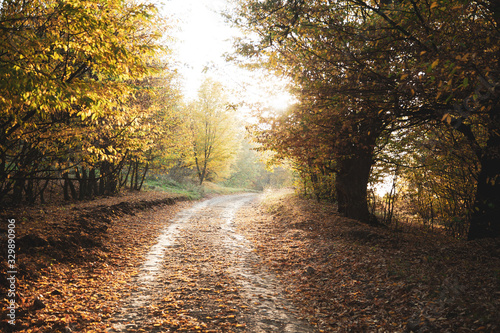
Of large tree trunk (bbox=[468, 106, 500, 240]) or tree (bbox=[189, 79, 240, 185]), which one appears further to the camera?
tree (bbox=[189, 79, 240, 185])

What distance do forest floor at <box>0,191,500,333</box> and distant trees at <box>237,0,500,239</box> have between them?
2.86 meters

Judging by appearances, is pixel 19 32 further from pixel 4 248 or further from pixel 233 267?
pixel 233 267

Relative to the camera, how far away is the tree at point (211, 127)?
2934cm

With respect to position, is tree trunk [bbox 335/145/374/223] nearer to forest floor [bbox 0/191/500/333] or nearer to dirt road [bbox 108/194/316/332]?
forest floor [bbox 0/191/500/333]

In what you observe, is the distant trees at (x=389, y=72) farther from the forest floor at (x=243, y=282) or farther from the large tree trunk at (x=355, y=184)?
the forest floor at (x=243, y=282)

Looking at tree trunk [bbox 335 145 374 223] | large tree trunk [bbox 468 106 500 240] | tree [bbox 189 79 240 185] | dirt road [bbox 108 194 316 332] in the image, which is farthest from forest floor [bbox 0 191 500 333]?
tree [bbox 189 79 240 185]

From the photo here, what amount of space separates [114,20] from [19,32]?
233 cm

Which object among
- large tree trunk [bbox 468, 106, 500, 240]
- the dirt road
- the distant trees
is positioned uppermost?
the distant trees

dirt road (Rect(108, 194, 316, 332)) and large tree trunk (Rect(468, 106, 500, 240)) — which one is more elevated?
large tree trunk (Rect(468, 106, 500, 240))

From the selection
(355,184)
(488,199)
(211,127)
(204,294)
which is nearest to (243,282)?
(204,294)

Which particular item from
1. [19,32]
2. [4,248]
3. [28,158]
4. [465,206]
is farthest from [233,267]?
[465,206]

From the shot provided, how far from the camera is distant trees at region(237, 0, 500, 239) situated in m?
4.46

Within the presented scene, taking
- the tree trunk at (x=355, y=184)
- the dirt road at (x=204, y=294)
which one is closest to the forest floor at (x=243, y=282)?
the dirt road at (x=204, y=294)

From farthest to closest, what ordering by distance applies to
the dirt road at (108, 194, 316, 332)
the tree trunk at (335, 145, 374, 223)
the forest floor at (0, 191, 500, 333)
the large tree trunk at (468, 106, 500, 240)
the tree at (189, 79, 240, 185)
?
the tree at (189, 79, 240, 185) < the tree trunk at (335, 145, 374, 223) < the large tree trunk at (468, 106, 500, 240) < the dirt road at (108, 194, 316, 332) < the forest floor at (0, 191, 500, 333)
